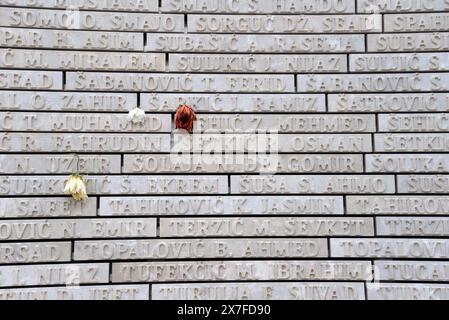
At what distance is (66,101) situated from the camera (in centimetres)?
550

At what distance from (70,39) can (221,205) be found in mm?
2694

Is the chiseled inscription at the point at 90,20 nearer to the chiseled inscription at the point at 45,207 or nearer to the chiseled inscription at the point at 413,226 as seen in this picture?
the chiseled inscription at the point at 45,207

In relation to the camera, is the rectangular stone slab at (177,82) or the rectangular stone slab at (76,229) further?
the rectangular stone slab at (177,82)

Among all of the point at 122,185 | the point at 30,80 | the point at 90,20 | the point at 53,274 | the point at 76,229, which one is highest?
the point at 90,20

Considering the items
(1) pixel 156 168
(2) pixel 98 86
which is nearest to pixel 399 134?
(1) pixel 156 168

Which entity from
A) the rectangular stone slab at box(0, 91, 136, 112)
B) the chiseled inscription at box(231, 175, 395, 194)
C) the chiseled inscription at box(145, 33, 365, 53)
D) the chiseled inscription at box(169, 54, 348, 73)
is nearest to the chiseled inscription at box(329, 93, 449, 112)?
the chiseled inscription at box(169, 54, 348, 73)

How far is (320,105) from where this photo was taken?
5637 millimetres

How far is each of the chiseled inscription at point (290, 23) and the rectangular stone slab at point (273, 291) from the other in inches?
121

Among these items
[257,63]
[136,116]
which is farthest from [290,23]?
[136,116]

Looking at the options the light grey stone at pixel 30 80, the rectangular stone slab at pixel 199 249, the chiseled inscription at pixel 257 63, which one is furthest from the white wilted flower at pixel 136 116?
the rectangular stone slab at pixel 199 249

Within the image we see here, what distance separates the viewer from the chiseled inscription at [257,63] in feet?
18.5

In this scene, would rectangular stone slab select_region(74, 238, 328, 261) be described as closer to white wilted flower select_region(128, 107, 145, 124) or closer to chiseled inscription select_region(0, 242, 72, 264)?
chiseled inscription select_region(0, 242, 72, 264)

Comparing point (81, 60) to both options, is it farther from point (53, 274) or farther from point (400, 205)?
point (400, 205)

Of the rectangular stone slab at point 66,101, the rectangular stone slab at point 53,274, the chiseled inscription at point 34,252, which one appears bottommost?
the rectangular stone slab at point 53,274
